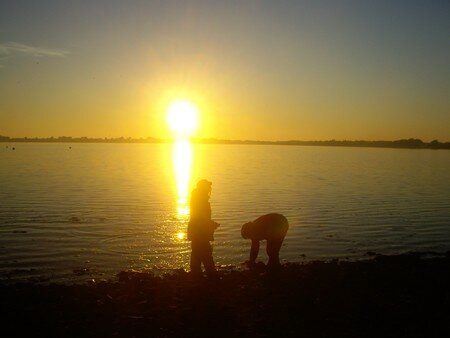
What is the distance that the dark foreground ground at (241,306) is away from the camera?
855 cm

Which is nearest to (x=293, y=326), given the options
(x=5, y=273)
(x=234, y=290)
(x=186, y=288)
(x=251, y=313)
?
(x=251, y=313)

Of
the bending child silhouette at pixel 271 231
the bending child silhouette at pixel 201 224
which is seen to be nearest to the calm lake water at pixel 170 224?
the bending child silhouette at pixel 271 231

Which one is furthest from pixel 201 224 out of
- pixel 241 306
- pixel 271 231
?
pixel 241 306

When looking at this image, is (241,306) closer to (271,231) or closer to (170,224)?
(271,231)

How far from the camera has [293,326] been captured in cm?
878

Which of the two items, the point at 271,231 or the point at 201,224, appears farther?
the point at 271,231

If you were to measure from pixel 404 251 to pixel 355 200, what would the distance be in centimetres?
1467

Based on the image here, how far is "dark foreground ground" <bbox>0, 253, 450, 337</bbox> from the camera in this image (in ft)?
28.0

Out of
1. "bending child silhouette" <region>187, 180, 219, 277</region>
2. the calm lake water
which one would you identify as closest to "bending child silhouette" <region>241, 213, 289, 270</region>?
"bending child silhouette" <region>187, 180, 219, 277</region>

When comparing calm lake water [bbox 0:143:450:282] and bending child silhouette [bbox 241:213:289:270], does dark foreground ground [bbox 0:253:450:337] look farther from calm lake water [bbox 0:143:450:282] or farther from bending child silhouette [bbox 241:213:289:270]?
calm lake water [bbox 0:143:450:282]

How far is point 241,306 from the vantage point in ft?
32.2

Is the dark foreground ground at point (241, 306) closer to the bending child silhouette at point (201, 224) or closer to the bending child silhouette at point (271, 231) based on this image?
the bending child silhouette at point (271, 231)

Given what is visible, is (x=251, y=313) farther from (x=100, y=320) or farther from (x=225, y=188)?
(x=225, y=188)

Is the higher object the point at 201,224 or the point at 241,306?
the point at 201,224
